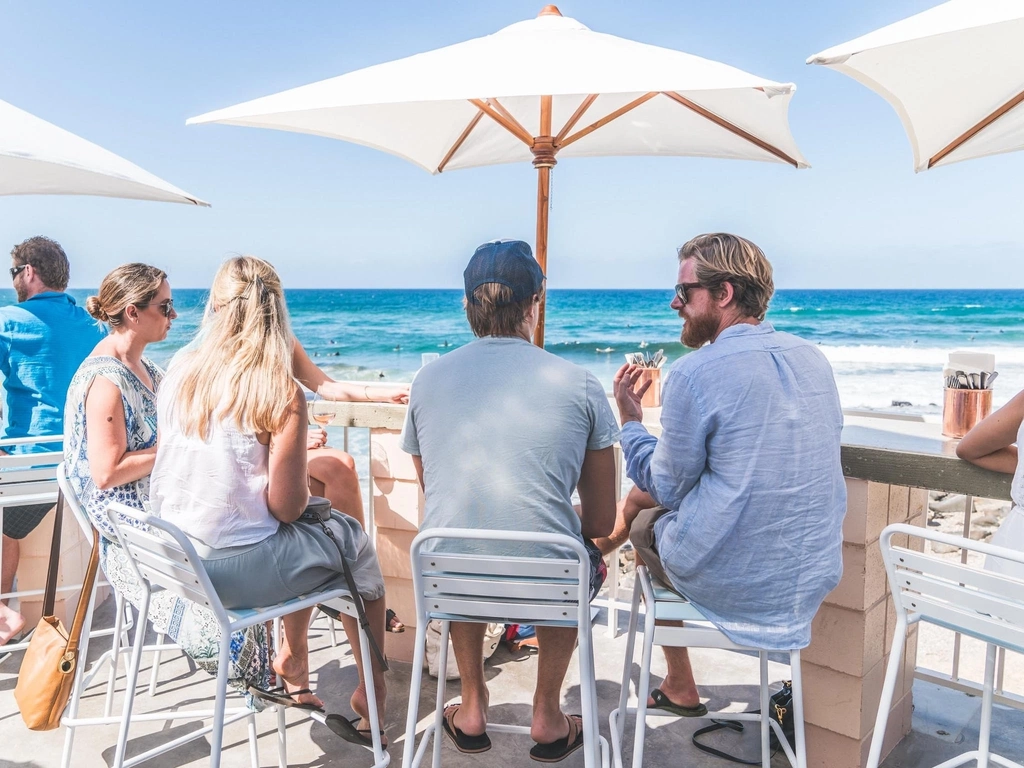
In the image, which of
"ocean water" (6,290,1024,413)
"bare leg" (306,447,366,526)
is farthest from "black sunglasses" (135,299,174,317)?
"ocean water" (6,290,1024,413)

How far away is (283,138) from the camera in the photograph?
33.6m

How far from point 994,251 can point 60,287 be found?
41.2m

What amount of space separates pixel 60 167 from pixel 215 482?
198cm

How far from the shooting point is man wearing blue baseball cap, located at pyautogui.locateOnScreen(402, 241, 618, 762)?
60.4 inches

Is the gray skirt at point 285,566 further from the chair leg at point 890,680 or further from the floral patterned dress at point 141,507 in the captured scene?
the chair leg at point 890,680

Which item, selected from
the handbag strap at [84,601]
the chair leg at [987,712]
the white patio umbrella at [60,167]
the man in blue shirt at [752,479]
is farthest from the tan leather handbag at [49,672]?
the chair leg at [987,712]

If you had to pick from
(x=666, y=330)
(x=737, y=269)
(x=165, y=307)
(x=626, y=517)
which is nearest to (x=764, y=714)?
(x=626, y=517)

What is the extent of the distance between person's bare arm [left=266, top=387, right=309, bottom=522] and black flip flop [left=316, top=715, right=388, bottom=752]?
0.67m

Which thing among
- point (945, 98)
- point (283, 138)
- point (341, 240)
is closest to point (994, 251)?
point (341, 240)

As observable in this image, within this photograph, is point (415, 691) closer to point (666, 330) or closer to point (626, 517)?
point (626, 517)

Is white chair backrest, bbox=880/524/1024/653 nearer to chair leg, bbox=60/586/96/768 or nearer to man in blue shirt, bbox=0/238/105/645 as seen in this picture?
chair leg, bbox=60/586/96/768

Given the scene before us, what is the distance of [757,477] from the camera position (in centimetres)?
149

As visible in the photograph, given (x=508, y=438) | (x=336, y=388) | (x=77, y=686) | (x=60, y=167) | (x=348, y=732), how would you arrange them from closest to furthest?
(x=508, y=438) → (x=348, y=732) → (x=77, y=686) → (x=336, y=388) → (x=60, y=167)

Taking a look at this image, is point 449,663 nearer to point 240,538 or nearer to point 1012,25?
point 240,538
